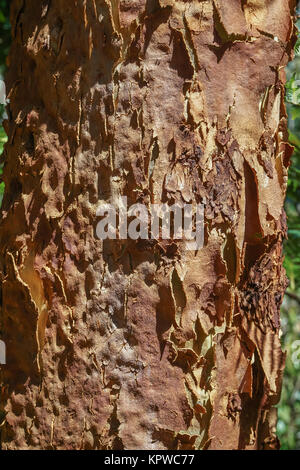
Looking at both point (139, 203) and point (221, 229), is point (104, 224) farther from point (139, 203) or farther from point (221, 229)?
point (221, 229)

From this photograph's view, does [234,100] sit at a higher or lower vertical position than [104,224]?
higher

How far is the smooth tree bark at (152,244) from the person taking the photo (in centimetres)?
117

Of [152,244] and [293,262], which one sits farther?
[293,262]

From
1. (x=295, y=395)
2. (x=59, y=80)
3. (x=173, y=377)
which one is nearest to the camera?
(x=173, y=377)

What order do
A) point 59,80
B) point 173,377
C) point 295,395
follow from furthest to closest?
point 295,395 → point 59,80 → point 173,377

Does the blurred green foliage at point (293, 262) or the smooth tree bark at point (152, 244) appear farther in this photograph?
the blurred green foliage at point (293, 262)

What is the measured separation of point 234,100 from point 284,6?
28 cm

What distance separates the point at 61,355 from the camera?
1216 millimetres

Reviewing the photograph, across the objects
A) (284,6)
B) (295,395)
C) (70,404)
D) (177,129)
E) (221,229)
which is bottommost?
(295,395)

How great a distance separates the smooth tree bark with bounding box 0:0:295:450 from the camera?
1169mm

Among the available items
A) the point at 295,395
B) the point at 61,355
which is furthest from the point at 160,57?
the point at 295,395

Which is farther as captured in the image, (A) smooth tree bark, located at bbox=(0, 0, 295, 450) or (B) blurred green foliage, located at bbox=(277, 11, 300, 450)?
(B) blurred green foliage, located at bbox=(277, 11, 300, 450)

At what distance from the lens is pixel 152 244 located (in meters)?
1.17

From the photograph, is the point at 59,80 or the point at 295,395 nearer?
the point at 59,80
